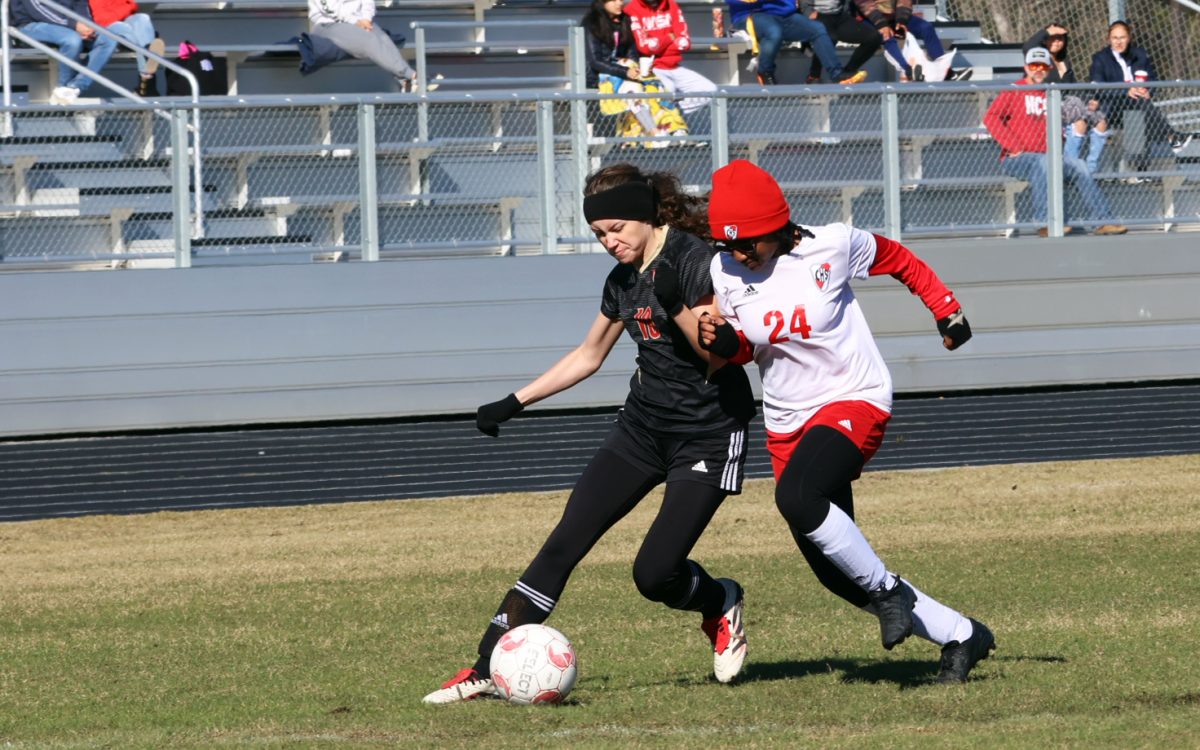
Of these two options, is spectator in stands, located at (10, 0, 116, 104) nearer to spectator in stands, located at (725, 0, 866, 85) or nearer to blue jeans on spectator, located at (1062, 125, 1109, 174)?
spectator in stands, located at (725, 0, 866, 85)

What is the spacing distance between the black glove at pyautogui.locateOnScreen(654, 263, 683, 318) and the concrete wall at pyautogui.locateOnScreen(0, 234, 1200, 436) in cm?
931

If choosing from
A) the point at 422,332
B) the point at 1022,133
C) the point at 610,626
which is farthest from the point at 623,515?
the point at 1022,133

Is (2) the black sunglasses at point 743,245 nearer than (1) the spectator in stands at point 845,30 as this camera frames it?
Yes

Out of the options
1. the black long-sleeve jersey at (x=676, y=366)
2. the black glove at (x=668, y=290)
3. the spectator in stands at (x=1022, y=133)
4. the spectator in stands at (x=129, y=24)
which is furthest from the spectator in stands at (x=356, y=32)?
the black glove at (x=668, y=290)

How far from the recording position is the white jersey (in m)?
5.87

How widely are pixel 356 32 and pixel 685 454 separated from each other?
42.2 feet

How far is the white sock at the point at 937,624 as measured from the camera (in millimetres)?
5891

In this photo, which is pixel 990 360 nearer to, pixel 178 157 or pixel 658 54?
pixel 658 54

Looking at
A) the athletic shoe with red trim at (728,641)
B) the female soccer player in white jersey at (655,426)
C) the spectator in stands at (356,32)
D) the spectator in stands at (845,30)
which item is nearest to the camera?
the female soccer player in white jersey at (655,426)

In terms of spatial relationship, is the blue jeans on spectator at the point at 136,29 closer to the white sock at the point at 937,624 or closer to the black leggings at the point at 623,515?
the black leggings at the point at 623,515

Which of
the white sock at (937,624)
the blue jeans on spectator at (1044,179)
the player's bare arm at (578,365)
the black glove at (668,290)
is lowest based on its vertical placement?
the white sock at (937,624)

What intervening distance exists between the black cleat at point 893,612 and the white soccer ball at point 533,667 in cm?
110

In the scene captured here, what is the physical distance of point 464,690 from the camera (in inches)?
245

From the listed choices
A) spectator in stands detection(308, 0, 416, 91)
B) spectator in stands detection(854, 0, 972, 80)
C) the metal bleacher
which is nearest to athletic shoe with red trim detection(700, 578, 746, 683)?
the metal bleacher
